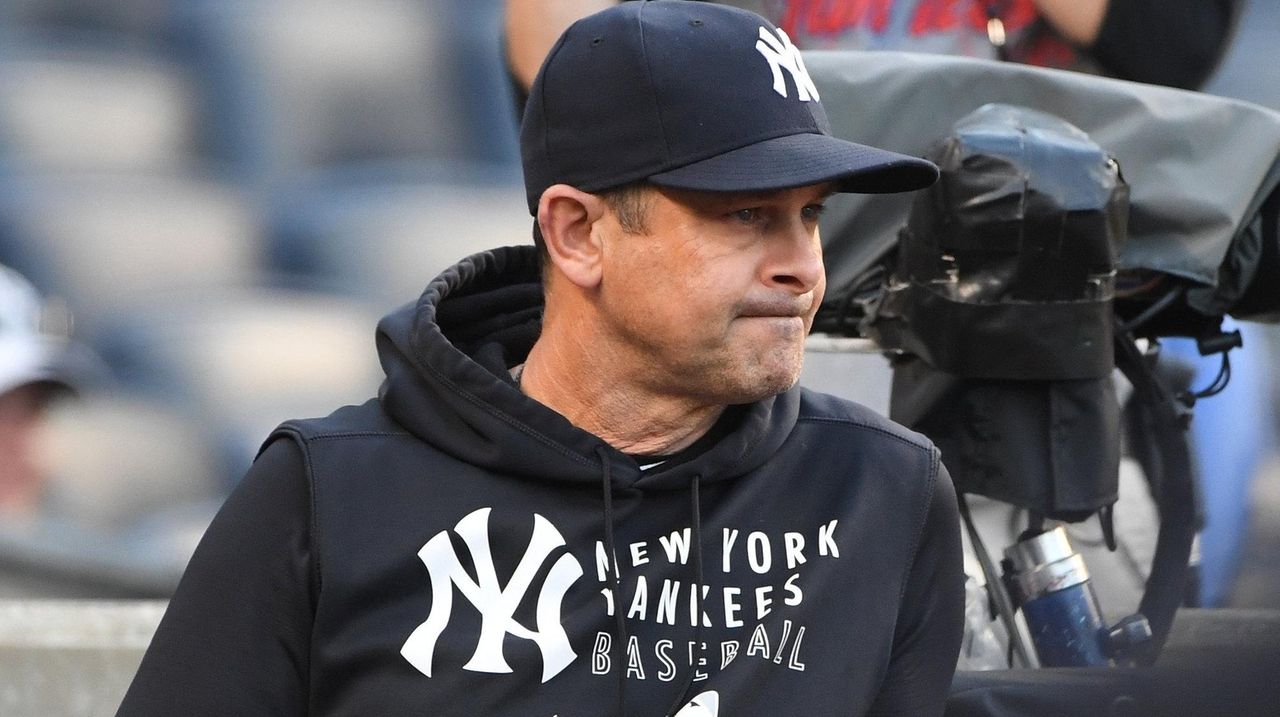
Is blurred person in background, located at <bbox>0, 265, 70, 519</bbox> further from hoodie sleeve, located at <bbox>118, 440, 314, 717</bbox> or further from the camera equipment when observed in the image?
hoodie sleeve, located at <bbox>118, 440, 314, 717</bbox>

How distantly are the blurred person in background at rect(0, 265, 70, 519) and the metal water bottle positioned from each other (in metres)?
2.16

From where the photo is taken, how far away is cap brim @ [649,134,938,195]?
154 centimetres

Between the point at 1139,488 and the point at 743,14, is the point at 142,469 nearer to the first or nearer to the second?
the point at 1139,488

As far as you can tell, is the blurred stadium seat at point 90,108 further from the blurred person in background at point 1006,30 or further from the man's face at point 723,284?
the man's face at point 723,284

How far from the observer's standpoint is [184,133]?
3996 mm

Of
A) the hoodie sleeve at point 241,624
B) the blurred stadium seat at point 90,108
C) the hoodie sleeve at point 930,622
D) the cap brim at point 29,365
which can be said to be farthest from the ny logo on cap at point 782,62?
the blurred stadium seat at point 90,108

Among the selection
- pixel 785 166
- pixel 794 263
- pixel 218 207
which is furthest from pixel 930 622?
pixel 218 207

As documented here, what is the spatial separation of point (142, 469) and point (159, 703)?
2.24 m

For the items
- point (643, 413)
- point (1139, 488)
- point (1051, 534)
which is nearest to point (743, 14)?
point (643, 413)

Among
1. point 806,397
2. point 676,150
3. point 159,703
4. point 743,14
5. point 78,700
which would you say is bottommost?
point 78,700

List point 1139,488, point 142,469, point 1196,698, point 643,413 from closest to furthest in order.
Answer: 1. point 1196,698
2. point 643,413
3. point 1139,488
4. point 142,469

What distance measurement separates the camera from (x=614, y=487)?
1.69m

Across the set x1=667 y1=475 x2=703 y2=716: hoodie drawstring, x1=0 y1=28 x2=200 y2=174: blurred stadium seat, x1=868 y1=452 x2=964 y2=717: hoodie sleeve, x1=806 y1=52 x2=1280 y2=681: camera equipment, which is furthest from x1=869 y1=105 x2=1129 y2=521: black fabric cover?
x1=0 y1=28 x2=200 y2=174: blurred stadium seat

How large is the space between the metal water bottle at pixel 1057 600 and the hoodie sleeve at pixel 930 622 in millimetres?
859
